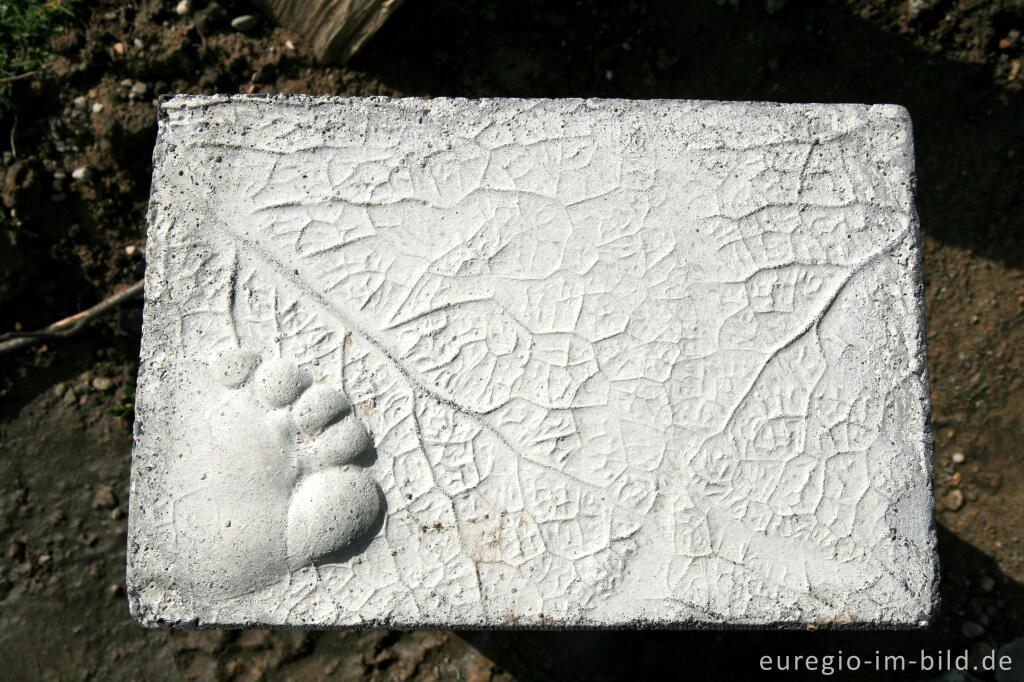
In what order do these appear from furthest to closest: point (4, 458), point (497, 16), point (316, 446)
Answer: point (497, 16)
point (4, 458)
point (316, 446)

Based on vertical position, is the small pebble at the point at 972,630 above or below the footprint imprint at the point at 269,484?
below

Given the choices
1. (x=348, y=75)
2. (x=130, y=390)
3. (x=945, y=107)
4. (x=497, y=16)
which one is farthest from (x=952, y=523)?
(x=130, y=390)

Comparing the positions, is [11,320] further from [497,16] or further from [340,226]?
[497,16]

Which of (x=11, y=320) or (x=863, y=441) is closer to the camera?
(x=863, y=441)

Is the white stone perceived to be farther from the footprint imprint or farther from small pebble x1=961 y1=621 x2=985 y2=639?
small pebble x1=961 y1=621 x2=985 y2=639

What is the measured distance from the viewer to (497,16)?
179 centimetres

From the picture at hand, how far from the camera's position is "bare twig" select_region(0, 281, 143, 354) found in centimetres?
161

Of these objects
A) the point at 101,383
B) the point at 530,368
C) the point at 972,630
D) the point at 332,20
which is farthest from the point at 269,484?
the point at 972,630

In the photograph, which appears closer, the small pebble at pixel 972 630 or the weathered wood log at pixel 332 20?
the weathered wood log at pixel 332 20

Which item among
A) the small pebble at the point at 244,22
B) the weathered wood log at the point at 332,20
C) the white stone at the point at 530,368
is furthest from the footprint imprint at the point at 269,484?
the small pebble at the point at 244,22

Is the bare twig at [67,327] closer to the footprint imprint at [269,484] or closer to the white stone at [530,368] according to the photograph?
the white stone at [530,368]

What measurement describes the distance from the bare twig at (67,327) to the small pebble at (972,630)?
207 centimetres

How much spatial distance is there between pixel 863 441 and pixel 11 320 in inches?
71.7

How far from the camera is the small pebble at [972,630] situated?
5.49 feet
